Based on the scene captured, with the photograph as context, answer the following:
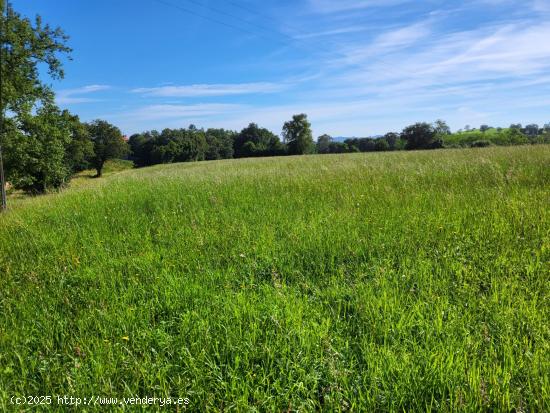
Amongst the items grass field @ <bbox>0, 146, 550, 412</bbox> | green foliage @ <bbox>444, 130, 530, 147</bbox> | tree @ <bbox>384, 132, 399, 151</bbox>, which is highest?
tree @ <bbox>384, 132, 399, 151</bbox>

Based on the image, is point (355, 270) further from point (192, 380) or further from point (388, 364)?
point (192, 380)

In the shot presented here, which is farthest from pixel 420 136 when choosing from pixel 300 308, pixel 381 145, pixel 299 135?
pixel 300 308

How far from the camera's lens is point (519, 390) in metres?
1.86

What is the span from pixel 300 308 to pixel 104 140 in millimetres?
78695

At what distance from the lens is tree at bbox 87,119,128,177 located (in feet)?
229

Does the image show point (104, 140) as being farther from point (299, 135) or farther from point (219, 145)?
point (299, 135)

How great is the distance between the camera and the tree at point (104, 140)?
6975 centimetres

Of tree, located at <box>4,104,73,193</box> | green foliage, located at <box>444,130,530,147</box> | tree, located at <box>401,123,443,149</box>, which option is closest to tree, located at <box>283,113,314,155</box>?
tree, located at <box>401,123,443,149</box>

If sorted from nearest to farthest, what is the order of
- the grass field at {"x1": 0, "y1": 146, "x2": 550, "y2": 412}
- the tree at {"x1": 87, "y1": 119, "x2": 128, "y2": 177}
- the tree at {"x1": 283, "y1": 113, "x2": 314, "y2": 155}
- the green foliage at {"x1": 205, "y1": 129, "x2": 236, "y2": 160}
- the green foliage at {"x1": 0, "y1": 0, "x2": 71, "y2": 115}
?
the grass field at {"x1": 0, "y1": 146, "x2": 550, "y2": 412} → the green foliage at {"x1": 0, "y1": 0, "x2": 71, "y2": 115} → the tree at {"x1": 87, "y1": 119, "x2": 128, "y2": 177} → the tree at {"x1": 283, "y1": 113, "x2": 314, "y2": 155} → the green foliage at {"x1": 205, "y1": 129, "x2": 236, "y2": 160}

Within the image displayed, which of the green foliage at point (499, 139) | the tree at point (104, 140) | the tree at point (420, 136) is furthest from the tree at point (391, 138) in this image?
the tree at point (104, 140)

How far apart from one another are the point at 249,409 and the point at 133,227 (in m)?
4.45

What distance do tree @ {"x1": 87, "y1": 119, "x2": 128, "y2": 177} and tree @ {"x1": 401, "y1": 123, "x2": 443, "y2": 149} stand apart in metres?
67.4

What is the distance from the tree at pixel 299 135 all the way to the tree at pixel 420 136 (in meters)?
26.1

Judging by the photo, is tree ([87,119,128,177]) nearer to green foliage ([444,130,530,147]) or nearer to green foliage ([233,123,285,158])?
green foliage ([233,123,285,158])
